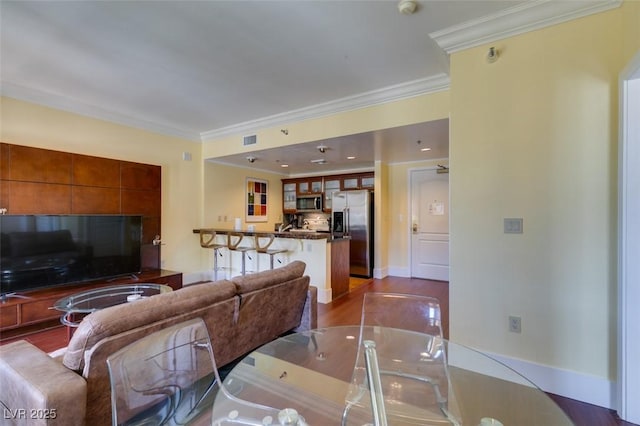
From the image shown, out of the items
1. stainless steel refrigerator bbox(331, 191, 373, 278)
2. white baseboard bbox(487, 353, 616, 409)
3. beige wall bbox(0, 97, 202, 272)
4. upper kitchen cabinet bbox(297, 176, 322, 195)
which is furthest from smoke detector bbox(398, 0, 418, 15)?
upper kitchen cabinet bbox(297, 176, 322, 195)

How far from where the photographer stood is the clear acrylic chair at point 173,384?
1194 millimetres

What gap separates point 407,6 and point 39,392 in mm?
2842

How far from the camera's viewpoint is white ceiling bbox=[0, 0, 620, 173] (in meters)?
2.01

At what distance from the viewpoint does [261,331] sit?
2285mm

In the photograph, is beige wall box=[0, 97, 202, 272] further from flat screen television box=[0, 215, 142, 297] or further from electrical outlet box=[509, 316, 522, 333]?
electrical outlet box=[509, 316, 522, 333]

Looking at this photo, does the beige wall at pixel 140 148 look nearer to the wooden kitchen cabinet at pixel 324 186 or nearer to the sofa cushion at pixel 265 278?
the wooden kitchen cabinet at pixel 324 186

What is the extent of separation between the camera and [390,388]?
5.55 ft

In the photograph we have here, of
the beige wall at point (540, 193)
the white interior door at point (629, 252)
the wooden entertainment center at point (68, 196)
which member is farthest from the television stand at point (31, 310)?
the white interior door at point (629, 252)

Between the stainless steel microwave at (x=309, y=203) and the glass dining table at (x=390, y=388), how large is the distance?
4511mm

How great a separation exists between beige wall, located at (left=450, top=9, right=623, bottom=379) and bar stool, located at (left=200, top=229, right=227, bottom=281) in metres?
3.80

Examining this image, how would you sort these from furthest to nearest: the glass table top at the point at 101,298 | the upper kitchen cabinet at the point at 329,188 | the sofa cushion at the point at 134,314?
the upper kitchen cabinet at the point at 329,188 < the glass table top at the point at 101,298 < the sofa cushion at the point at 134,314

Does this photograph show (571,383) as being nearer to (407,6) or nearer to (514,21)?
(514,21)

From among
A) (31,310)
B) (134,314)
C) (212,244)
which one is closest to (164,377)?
(134,314)

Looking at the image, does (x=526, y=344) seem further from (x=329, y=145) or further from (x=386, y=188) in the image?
(x=386, y=188)
